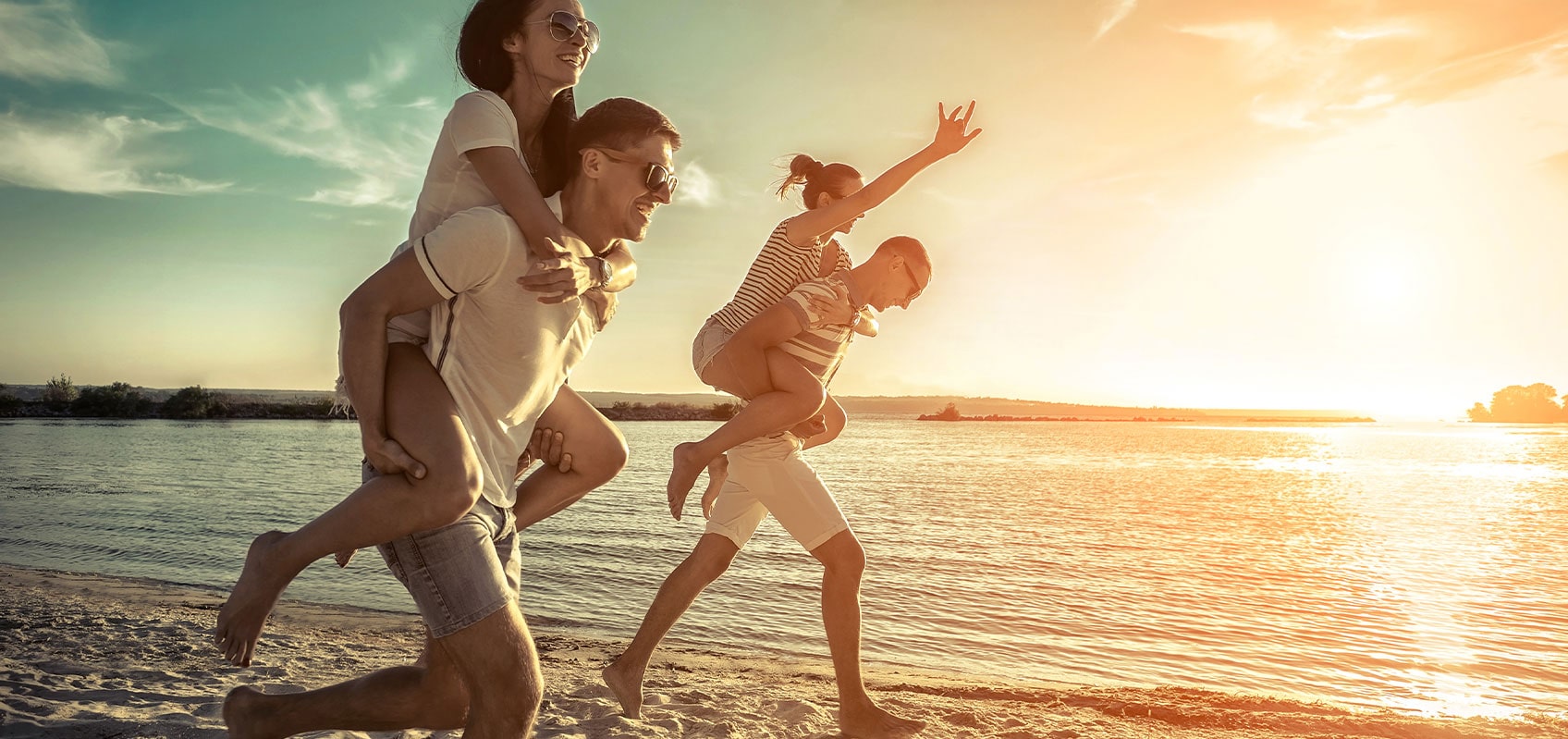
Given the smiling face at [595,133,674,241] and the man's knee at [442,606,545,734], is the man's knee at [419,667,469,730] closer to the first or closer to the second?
the man's knee at [442,606,545,734]

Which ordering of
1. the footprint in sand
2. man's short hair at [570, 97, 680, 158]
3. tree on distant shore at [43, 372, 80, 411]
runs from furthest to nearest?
tree on distant shore at [43, 372, 80, 411], the footprint in sand, man's short hair at [570, 97, 680, 158]

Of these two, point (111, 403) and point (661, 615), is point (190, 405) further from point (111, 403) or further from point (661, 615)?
point (661, 615)

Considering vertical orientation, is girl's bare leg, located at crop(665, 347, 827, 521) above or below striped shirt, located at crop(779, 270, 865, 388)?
below

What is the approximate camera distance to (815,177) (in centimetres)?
457

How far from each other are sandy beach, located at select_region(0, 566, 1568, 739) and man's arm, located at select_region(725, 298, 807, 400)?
6.27 feet

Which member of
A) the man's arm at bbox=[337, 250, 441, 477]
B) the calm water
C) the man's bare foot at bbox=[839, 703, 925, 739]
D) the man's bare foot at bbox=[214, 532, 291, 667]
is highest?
the man's arm at bbox=[337, 250, 441, 477]

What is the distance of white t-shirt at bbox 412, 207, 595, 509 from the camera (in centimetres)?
236

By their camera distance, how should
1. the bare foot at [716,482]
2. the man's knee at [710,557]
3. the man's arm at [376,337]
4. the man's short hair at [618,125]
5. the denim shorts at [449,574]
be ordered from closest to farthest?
the man's arm at [376,337] → the denim shorts at [449,574] → the man's short hair at [618,125] → the man's knee at [710,557] → the bare foot at [716,482]

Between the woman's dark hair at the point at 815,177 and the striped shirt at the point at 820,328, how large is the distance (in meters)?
0.44

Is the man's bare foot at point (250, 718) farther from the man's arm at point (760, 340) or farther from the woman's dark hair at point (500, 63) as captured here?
the man's arm at point (760, 340)

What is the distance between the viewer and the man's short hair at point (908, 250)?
14.2ft

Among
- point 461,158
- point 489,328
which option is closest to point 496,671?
point 489,328

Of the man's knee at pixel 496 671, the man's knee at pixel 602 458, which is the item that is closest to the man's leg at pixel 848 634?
the man's knee at pixel 602 458

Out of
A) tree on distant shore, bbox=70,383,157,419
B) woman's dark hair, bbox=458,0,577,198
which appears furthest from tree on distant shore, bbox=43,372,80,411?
woman's dark hair, bbox=458,0,577,198
